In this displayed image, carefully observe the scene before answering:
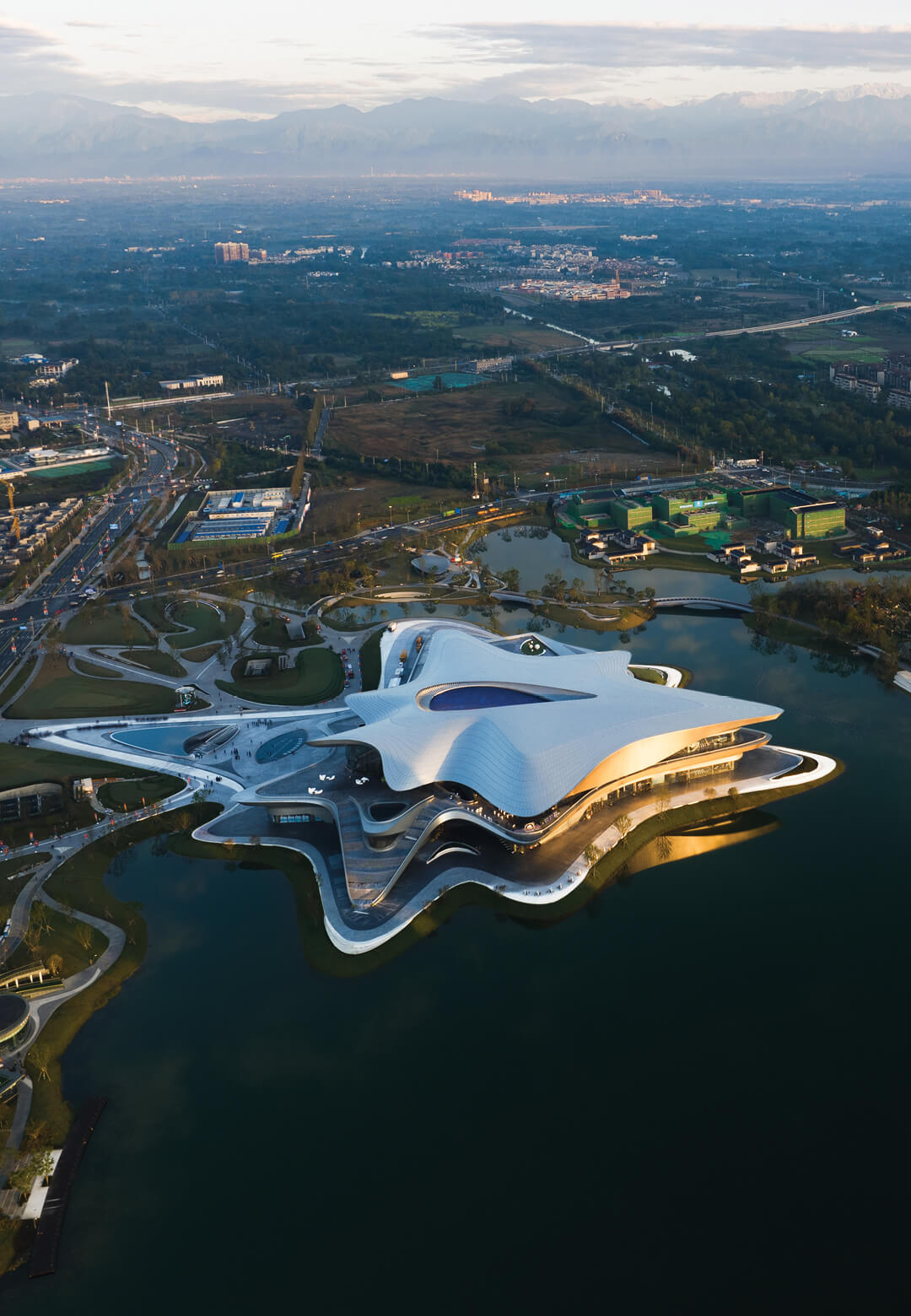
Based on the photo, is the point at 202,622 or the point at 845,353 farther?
the point at 845,353

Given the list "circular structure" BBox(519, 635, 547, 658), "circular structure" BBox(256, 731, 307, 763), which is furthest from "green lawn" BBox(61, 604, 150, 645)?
"circular structure" BBox(519, 635, 547, 658)

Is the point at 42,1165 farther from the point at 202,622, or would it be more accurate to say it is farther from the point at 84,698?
the point at 202,622

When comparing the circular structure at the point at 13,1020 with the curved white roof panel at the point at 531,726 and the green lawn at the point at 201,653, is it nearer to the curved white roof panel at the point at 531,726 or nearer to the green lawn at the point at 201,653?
the curved white roof panel at the point at 531,726

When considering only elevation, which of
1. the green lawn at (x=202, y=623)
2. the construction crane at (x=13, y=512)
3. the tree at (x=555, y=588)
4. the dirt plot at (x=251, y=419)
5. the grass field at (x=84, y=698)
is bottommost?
the grass field at (x=84, y=698)

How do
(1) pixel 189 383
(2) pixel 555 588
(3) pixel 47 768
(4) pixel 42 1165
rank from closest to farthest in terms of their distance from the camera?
(4) pixel 42 1165 → (3) pixel 47 768 → (2) pixel 555 588 → (1) pixel 189 383

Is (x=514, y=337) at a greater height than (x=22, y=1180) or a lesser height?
greater

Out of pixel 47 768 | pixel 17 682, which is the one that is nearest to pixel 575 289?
pixel 17 682

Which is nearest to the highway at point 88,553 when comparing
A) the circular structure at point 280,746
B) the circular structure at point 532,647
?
the circular structure at point 280,746
